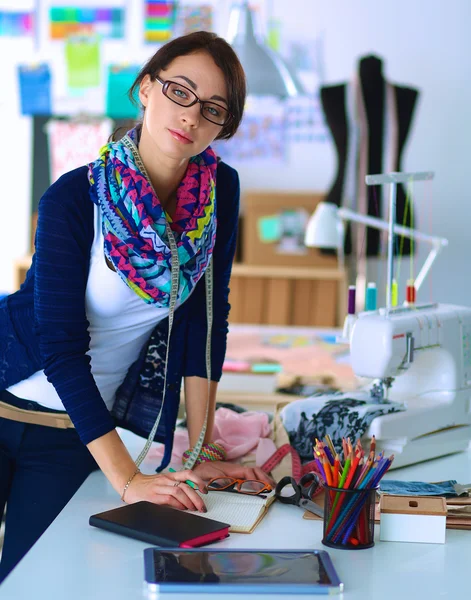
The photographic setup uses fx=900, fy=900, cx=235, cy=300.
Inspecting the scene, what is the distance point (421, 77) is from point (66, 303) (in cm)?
407

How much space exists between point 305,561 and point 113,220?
0.66 m

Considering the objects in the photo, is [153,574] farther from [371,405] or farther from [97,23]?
[97,23]

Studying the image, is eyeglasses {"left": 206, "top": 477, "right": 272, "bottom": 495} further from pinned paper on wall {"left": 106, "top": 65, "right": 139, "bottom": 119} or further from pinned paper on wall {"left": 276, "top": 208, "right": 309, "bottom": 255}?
pinned paper on wall {"left": 106, "top": 65, "right": 139, "bottom": 119}

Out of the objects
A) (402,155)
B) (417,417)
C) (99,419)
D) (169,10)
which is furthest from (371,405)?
(169,10)

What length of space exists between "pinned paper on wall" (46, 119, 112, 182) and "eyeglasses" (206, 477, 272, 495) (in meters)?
3.73

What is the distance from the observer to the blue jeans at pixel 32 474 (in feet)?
5.53

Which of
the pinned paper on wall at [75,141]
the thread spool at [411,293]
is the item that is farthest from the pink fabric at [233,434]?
the pinned paper on wall at [75,141]

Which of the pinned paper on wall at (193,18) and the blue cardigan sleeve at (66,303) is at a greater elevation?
the pinned paper on wall at (193,18)

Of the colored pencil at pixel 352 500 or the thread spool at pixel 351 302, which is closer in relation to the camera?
the colored pencil at pixel 352 500

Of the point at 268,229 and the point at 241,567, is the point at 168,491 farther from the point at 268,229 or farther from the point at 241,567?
the point at 268,229

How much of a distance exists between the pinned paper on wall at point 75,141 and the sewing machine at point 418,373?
3450 millimetres

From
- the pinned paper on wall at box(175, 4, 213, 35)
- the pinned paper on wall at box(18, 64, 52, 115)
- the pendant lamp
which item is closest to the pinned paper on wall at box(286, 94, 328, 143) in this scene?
the pinned paper on wall at box(175, 4, 213, 35)

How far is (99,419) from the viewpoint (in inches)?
60.9

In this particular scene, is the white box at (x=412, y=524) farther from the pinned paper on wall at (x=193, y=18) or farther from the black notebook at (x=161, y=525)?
the pinned paper on wall at (x=193, y=18)
